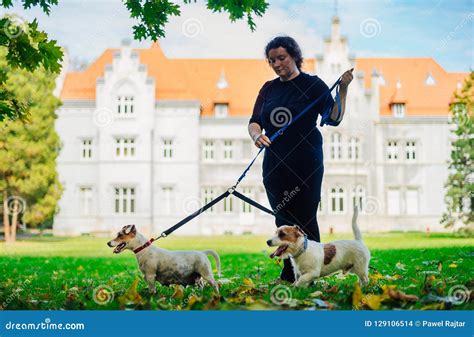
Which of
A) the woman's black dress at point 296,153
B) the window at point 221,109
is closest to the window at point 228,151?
the window at point 221,109

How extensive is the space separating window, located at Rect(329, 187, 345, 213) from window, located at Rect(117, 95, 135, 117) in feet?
5.11

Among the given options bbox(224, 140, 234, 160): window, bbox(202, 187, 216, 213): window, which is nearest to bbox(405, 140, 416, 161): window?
bbox(224, 140, 234, 160): window

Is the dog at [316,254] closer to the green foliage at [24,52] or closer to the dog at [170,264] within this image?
the dog at [170,264]

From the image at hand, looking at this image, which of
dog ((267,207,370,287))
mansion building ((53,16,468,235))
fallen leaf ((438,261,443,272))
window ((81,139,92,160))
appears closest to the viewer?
dog ((267,207,370,287))

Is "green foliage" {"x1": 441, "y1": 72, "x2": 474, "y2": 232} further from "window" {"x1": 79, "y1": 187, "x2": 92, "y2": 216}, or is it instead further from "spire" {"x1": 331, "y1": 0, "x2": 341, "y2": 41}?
"window" {"x1": 79, "y1": 187, "x2": 92, "y2": 216}

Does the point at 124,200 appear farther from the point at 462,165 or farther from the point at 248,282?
the point at 462,165

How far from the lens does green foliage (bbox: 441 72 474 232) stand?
4648 mm

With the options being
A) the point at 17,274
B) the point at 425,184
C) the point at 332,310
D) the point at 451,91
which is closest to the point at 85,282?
the point at 17,274

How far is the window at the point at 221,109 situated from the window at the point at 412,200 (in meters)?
1.50

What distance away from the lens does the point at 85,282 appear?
4.05 m

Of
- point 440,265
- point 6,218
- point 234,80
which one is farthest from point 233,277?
point 6,218

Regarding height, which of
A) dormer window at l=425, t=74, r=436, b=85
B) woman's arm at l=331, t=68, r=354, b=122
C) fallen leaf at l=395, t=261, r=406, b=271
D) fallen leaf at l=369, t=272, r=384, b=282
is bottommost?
fallen leaf at l=369, t=272, r=384, b=282

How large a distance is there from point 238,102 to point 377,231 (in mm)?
1372

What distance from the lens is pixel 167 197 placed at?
16.5 feet
